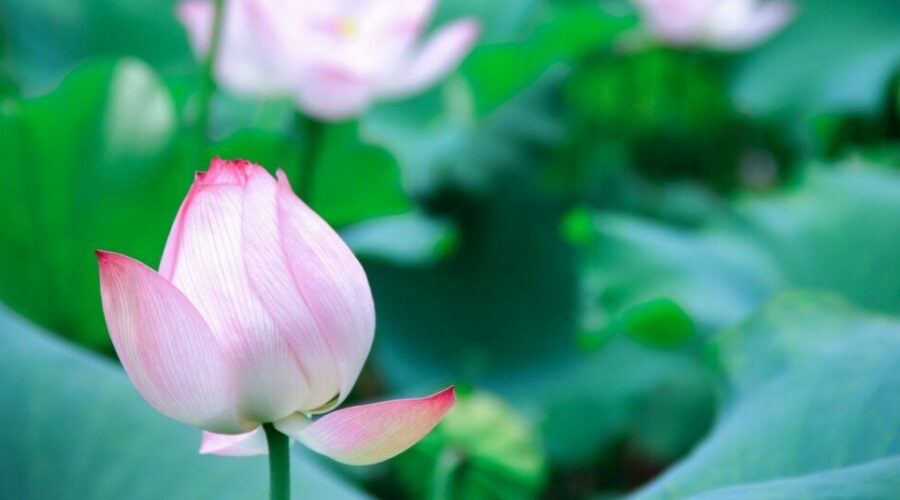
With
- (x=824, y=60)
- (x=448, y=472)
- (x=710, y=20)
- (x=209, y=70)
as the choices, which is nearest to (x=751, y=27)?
(x=710, y=20)

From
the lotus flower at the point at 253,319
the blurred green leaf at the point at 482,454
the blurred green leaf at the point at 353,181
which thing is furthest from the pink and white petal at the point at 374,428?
the blurred green leaf at the point at 353,181

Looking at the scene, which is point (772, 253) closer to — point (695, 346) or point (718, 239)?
point (718, 239)

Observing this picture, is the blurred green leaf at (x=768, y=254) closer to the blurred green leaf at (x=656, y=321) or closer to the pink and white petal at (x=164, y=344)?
the blurred green leaf at (x=656, y=321)

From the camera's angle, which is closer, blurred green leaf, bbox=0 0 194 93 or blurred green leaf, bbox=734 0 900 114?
blurred green leaf, bbox=0 0 194 93

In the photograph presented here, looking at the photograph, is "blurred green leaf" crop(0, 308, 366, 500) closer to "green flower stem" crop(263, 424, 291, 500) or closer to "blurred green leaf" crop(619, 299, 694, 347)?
"green flower stem" crop(263, 424, 291, 500)

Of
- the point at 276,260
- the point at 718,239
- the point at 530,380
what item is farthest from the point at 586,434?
the point at 276,260

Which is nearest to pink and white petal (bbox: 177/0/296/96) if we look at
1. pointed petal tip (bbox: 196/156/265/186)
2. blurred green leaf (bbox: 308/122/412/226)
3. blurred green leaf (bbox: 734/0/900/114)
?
blurred green leaf (bbox: 308/122/412/226)

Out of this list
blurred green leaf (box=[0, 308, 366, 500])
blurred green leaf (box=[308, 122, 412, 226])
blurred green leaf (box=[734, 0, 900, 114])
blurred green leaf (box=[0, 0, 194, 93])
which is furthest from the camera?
blurred green leaf (box=[734, 0, 900, 114])
